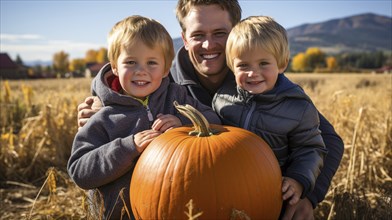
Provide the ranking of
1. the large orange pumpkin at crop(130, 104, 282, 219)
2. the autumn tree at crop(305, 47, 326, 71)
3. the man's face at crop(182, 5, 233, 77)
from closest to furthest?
the large orange pumpkin at crop(130, 104, 282, 219)
the man's face at crop(182, 5, 233, 77)
the autumn tree at crop(305, 47, 326, 71)

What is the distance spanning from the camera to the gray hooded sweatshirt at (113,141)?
222 cm

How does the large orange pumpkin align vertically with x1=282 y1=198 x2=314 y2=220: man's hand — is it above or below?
above

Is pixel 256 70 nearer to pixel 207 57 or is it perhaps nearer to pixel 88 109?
pixel 207 57

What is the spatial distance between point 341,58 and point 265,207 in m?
103

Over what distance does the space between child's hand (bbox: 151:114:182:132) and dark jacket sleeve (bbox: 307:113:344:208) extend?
1036mm

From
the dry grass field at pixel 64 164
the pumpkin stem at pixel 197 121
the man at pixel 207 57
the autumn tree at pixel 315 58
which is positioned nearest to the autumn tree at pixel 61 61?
the autumn tree at pixel 315 58

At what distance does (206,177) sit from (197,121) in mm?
332

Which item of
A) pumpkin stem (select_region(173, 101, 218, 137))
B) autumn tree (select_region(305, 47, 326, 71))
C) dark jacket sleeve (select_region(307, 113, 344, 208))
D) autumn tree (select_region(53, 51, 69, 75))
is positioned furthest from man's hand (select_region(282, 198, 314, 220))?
autumn tree (select_region(53, 51, 69, 75))

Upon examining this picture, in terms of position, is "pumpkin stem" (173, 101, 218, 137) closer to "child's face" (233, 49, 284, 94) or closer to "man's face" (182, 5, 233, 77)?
"child's face" (233, 49, 284, 94)

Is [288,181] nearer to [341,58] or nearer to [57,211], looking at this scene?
[57,211]

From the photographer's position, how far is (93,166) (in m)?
A: 2.25

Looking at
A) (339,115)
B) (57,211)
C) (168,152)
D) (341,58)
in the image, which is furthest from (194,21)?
(341,58)

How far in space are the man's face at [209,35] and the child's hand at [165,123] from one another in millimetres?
884

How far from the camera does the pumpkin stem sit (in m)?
2.07
